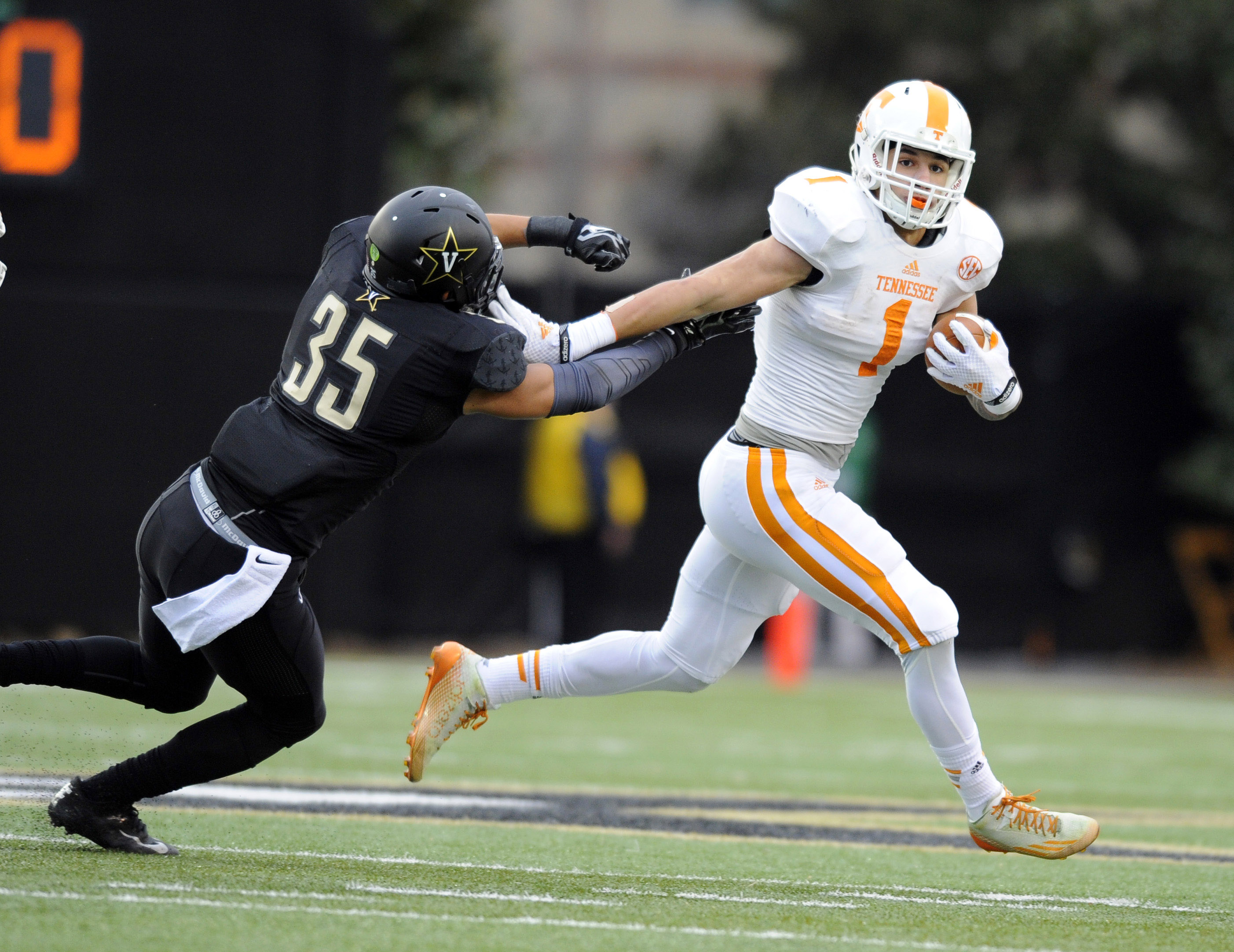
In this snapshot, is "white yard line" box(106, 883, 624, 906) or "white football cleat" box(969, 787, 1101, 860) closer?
"white yard line" box(106, 883, 624, 906)

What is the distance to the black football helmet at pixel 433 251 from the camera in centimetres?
437

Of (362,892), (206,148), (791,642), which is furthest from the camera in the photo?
(791,642)

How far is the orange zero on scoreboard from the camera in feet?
35.9

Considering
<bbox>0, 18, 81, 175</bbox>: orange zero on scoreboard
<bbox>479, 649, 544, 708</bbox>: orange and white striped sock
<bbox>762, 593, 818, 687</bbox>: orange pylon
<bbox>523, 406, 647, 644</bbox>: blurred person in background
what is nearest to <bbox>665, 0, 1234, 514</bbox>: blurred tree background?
<bbox>762, 593, 818, 687</bbox>: orange pylon

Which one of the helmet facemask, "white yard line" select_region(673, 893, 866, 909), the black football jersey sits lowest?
"white yard line" select_region(673, 893, 866, 909)

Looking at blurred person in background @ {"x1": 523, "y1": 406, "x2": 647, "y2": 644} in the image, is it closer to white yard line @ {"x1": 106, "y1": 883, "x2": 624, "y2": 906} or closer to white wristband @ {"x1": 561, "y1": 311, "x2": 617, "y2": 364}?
white wristband @ {"x1": 561, "y1": 311, "x2": 617, "y2": 364}

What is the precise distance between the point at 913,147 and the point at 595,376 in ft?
3.54

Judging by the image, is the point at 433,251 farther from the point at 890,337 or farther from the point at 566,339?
the point at 890,337

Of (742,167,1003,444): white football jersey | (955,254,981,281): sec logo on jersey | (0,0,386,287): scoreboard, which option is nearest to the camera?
(742,167,1003,444): white football jersey

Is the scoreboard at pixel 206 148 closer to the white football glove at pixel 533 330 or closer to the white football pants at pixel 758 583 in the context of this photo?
the white football glove at pixel 533 330

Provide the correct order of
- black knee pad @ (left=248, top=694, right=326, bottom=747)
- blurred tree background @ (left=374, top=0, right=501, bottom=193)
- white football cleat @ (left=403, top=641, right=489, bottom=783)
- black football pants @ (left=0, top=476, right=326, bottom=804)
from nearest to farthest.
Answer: black football pants @ (left=0, top=476, right=326, bottom=804)
black knee pad @ (left=248, top=694, right=326, bottom=747)
white football cleat @ (left=403, top=641, right=489, bottom=783)
blurred tree background @ (left=374, top=0, right=501, bottom=193)

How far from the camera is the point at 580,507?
12727 mm

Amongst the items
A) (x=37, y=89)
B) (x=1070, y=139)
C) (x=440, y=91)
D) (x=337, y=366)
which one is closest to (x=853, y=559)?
(x=337, y=366)

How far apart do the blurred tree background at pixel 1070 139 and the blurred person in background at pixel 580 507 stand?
449 cm
